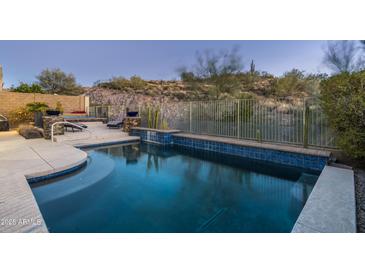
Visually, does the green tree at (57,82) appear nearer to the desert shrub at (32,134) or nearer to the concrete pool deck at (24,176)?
the desert shrub at (32,134)

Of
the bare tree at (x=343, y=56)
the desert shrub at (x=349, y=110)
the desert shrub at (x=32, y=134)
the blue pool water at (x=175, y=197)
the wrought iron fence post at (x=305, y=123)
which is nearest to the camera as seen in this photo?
the blue pool water at (x=175, y=197)

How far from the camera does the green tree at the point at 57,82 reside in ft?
83.9

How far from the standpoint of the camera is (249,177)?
525 centimetres

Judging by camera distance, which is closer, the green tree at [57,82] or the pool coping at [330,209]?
the pool coping at [330,209]

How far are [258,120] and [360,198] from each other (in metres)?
4.68

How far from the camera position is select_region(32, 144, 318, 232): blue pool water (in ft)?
9.93

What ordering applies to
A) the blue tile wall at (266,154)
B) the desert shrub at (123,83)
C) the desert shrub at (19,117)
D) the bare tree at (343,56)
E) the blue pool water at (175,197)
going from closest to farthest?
the blue pool water at (175,197), the blue tile wall at (266,154), the bare tree at (343,56), the desert shrub at (19,117), the desert shrub at (123,83)

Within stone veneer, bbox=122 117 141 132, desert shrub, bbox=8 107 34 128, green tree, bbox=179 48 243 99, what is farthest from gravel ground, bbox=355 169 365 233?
desert shrub, bbox=8 107 34 128

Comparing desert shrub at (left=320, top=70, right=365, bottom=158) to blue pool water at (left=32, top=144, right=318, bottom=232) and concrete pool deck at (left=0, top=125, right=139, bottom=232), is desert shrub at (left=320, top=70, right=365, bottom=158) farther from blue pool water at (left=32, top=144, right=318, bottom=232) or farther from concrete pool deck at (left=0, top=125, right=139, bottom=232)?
concrete pool deck at (left=0, top=125, right=139, bottom=232)

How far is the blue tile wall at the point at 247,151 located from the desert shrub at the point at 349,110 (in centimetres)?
94

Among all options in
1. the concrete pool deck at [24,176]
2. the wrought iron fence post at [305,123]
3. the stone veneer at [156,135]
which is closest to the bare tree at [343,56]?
the wrought iron fence post at [305,123]

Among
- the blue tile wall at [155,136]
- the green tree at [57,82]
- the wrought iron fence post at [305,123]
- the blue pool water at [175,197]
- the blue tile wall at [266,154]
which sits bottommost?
the blue pool water at [175,197]
